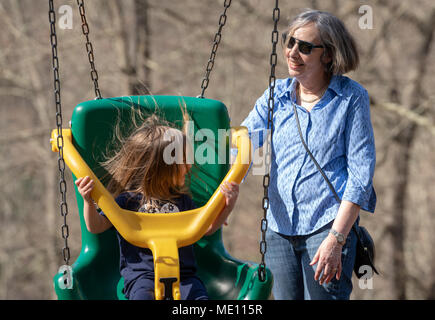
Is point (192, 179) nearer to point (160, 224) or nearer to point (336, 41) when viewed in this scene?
point (160, 224)

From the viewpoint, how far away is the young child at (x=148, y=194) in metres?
2.40

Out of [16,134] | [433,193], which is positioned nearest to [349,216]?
[433,193]

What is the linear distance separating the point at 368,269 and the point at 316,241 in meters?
0.27

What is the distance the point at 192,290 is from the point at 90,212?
535mm

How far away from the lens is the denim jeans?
2.35m

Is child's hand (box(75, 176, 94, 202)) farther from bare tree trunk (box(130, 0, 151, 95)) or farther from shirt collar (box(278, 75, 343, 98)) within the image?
bare tree trunk (box(130, 0, 151, 95))

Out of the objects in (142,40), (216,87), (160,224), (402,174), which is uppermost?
(142,40)

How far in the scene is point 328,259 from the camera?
2262mm

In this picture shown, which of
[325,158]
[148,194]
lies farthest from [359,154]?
[148,194]

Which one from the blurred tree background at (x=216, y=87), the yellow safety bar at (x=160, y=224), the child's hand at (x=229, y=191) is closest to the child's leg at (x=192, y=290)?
the yellow safety bar at (x=160, y=224)
